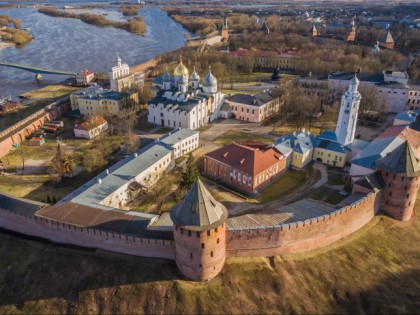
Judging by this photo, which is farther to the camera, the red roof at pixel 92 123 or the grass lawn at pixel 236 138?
the red roof at pixel 92 123

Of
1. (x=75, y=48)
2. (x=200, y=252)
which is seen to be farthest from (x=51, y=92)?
(x=200, y=252)

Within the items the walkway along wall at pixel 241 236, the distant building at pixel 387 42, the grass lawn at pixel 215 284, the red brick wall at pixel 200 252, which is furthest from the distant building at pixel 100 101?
the distant building at pixel 387 42

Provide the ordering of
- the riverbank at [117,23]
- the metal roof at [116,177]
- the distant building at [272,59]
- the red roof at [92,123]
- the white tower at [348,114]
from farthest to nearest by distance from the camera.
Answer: the riverbank at [117,23] → the distant building at [272,59] → the red roof at [92,123] → the white tower at [348,114] → the metal roof at [116,177]

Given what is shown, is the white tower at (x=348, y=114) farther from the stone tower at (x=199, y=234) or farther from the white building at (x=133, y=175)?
the stone tower at (x=199, y=234)

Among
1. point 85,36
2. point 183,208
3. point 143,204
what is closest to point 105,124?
point 143,204

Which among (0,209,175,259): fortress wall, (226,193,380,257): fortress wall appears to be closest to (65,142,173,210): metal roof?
(0,209,175,259): fortress wall

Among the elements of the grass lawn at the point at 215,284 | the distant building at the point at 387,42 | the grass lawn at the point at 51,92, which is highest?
the distant building at the point at 387,42

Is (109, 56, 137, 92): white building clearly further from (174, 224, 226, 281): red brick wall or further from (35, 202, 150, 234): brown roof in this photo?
(174, 224, 226, 281): red brick wall

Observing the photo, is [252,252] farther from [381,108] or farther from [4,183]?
[381,108]
